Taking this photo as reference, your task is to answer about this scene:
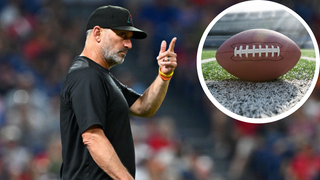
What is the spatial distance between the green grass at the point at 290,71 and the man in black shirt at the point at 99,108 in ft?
0.69

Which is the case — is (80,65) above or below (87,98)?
above

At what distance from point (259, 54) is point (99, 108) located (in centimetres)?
97

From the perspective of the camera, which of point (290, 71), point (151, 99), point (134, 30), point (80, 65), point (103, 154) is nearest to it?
point (103, 154)

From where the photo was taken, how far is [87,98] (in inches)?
64.7

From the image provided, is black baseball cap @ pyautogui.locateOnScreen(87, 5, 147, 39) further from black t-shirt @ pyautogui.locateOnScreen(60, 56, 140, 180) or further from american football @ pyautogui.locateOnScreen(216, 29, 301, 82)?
american football @ pyautogui.locateOnScreen(216, 29, 301, 82)

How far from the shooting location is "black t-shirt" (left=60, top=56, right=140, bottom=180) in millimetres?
1649

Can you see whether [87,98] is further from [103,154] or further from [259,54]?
[259,54]

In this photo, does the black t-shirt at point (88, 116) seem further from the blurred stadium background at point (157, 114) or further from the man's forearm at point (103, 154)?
the blurred stadium background at point (157, 114)

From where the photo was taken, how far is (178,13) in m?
5.95

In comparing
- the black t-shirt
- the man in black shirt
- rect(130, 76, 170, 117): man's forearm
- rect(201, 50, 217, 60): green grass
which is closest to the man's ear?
the man in black shirt

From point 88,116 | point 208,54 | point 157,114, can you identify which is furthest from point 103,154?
point 157,114

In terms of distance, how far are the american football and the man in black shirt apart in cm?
32

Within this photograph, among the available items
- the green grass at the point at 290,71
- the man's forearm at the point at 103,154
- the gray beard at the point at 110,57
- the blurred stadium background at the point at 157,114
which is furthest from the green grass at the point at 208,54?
the blurred stadium background at the point at 157,114

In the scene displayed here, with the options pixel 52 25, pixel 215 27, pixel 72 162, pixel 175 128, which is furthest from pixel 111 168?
pixel 52 25
